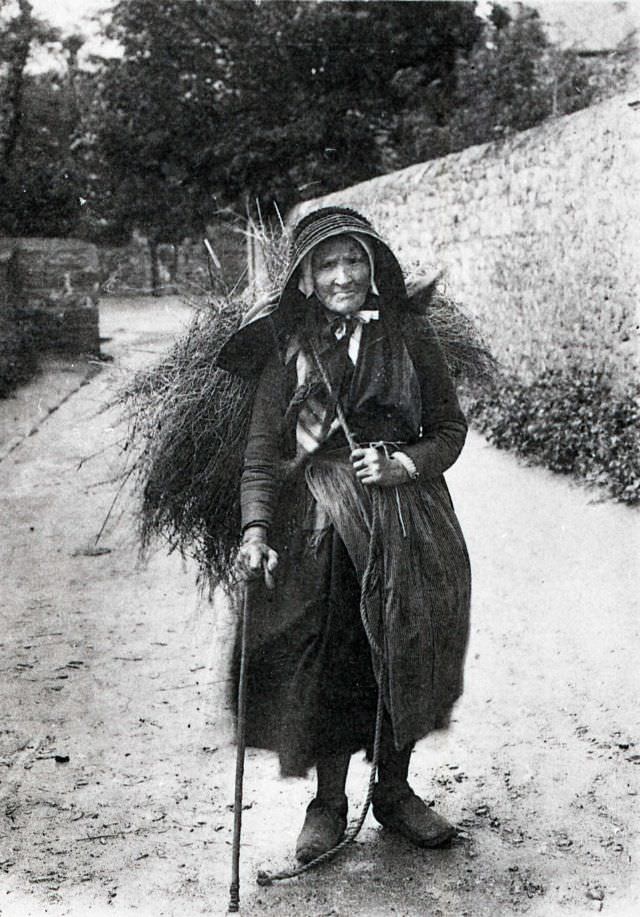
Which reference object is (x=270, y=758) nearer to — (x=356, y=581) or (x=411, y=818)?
(x=411, y=818)

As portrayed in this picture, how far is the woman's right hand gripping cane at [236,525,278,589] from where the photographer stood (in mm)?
2613

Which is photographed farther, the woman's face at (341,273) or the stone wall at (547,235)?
A: the stone wall at (547,235)

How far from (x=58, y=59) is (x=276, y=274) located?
10.7m

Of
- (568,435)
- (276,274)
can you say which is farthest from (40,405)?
(276,274)

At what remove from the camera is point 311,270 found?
8.69 feet

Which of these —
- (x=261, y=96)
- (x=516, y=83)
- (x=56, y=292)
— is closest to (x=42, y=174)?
(x=56, y=292)

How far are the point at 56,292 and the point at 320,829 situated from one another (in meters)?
11.2

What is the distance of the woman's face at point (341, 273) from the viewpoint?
261 cm

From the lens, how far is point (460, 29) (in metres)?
16.5

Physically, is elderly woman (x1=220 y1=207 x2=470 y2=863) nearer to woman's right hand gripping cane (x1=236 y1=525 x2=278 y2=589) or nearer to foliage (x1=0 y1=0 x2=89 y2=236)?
woman's right hand gripping cane (x1=236 y1=525 x2=278 y2=589)

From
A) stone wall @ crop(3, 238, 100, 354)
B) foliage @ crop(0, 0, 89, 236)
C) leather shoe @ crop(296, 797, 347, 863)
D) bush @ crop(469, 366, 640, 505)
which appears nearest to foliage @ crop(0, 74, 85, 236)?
foliage @ crop(0, 0, 89, 236)

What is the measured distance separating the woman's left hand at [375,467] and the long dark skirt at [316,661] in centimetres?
20

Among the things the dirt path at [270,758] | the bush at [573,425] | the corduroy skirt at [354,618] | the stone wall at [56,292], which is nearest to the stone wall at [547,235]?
the bush at [573,425]

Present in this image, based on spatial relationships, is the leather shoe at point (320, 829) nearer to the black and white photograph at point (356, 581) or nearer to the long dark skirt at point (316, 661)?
the black and white photograph at point (356, 581)
